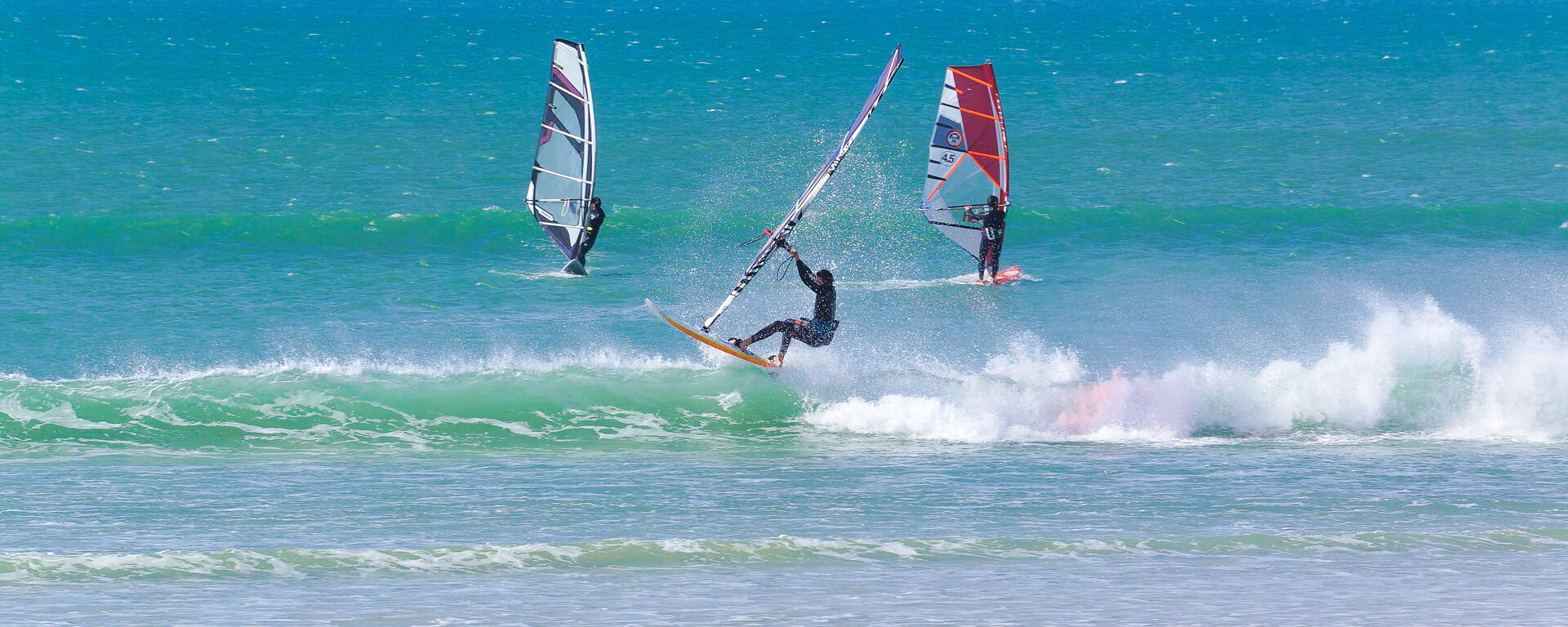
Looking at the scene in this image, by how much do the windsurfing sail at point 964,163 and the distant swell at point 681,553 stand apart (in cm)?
1485

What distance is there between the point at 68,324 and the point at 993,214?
552 inches

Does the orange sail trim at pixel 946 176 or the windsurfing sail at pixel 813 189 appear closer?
Answer: the windsurfing sail at pixel 813 189

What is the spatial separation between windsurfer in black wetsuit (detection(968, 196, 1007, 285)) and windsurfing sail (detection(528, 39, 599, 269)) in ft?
21.4

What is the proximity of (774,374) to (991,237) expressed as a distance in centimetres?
956

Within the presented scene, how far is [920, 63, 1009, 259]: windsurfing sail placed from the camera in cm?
2492

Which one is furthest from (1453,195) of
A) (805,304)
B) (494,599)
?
(494,599)

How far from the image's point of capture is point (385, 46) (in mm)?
61562

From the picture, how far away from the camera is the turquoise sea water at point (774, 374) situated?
9.69m

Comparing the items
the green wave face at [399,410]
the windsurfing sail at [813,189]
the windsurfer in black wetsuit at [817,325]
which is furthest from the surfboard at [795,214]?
the green wave face at [399,410]

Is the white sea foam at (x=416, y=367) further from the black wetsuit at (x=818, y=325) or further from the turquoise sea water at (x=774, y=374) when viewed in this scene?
the black wetsuit at (x=818, y=325)

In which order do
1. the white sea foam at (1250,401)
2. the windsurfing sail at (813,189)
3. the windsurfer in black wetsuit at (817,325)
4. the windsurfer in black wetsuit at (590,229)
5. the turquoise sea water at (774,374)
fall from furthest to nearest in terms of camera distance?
the windsurfer in black wetsuit at (590,229)
the windsurfer in black wetsuit at (817,325)
the white sea foam at (1250,401)
the windsurfing sail at (813,189)
the turquoise sea water at (774,374)

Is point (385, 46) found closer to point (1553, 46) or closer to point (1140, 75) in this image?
point (1140, 75)

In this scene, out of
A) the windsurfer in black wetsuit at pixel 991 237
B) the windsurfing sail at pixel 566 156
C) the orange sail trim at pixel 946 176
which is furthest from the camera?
the orange sail trim at pixel 946 176

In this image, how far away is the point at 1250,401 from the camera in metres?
15.6
